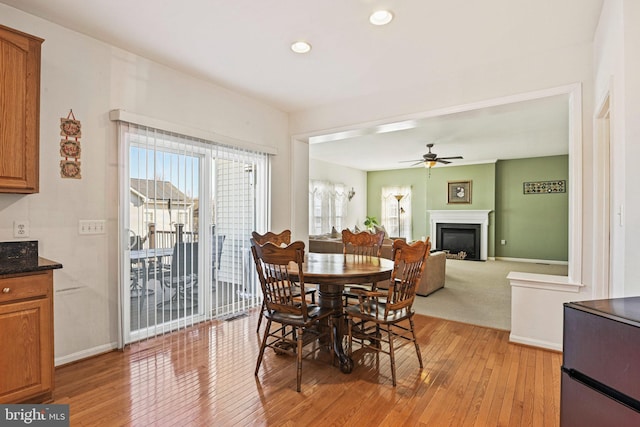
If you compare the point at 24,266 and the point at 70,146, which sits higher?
the point at 70,146

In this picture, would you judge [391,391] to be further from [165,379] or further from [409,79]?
[409,79]

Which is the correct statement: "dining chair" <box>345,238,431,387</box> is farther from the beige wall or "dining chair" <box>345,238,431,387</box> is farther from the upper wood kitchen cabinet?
the upper wood kitchen cabinet

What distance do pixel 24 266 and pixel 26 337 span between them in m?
0.42

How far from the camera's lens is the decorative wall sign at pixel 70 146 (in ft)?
8.46

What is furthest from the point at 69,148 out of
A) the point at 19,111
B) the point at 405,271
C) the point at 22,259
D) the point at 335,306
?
the point at 405,271

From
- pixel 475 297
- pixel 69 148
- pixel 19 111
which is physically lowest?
pixel 475 297

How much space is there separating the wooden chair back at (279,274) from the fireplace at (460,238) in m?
7.66

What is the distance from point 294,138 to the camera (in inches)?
184

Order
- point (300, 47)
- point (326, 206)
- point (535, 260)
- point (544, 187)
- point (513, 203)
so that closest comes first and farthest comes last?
point (300, 47) → point (544, 187) → point (535, 260) → point (513, 203) → point (326, 206)

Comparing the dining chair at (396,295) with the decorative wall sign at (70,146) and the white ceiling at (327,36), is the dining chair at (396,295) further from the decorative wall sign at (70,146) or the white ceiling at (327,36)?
the decorative wall sign at (70,146)

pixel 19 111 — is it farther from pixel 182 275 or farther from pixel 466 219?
pixel 466 219

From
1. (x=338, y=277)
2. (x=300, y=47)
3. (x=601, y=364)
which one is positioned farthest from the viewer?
(x=300, y=47)

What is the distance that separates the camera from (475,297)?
482 cm

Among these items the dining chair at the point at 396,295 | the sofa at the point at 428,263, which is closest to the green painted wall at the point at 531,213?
the sofa at the point at 428,263
